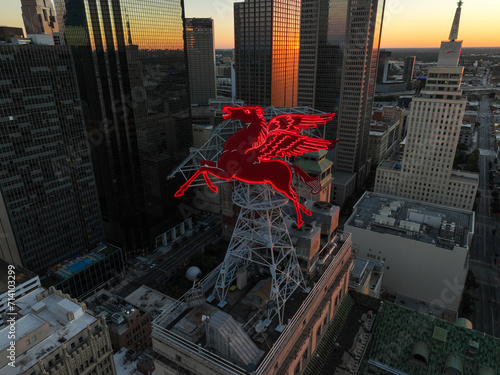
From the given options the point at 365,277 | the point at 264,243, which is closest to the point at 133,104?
the point at 264,243

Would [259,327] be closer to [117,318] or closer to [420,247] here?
[117,318]

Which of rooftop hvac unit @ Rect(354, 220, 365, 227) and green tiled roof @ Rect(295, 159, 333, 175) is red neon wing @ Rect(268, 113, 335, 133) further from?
rooftop hvac unit @ Rect(354, 220, 365, 227)

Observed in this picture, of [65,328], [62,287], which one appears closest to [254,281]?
[65,328]

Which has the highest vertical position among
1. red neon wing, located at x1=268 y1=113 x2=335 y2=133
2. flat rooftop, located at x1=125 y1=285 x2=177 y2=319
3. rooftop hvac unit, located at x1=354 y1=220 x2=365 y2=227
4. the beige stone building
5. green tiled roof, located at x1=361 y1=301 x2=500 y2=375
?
red neon wing, located at x1=268 y1=113 x2=335 y2=133

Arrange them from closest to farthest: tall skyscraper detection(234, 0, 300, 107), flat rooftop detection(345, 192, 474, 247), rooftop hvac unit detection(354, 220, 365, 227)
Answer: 1. flat rooftop detection(345, 192, 474, 247)
2. rooftop hvac unit detection(354, 220, 365, 227)
3. tall skyscraper detection(234, 0, 300, 107)

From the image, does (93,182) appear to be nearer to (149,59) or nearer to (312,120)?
(149,59)

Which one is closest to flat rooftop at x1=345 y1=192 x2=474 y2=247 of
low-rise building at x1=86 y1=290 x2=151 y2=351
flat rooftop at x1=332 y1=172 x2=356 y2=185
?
flat rooftop at x1=332 y1=172 x2=356 y2=185
